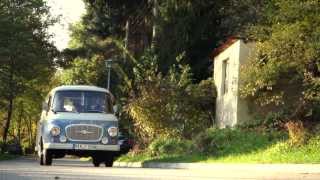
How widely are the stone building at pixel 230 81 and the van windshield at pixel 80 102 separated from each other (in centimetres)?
846

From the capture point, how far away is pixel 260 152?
2369cm

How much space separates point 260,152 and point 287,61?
4132mm

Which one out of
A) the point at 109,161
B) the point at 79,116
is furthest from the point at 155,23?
the point at 79,116

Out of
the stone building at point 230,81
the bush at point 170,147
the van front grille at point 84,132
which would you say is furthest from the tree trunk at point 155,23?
the van front grille at point 84,132

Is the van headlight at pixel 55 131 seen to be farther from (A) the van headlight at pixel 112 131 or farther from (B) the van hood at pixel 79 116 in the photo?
(A) the van headlight at pixel 112 131

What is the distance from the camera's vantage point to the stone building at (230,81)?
30359mm

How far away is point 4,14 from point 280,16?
22.7 m

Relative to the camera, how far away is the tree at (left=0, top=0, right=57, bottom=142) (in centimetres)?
4391

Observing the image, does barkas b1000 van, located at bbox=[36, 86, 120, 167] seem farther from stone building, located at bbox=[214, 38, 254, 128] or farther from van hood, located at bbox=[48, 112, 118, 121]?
stone building, located at bbox=[214, 38, 254, 128]

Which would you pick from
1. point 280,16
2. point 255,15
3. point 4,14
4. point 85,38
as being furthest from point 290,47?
point 85,38

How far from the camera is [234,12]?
128 ft

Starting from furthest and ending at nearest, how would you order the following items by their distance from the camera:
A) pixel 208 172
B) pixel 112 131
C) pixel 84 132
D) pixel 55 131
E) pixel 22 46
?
pixel 22 46 → pixel 112 131 → pixel 84 132 → pixel 55 131 → pixel 208 172

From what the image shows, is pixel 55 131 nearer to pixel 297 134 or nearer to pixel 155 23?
pixel 297 134

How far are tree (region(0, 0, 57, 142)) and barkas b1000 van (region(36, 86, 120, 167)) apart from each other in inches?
797
